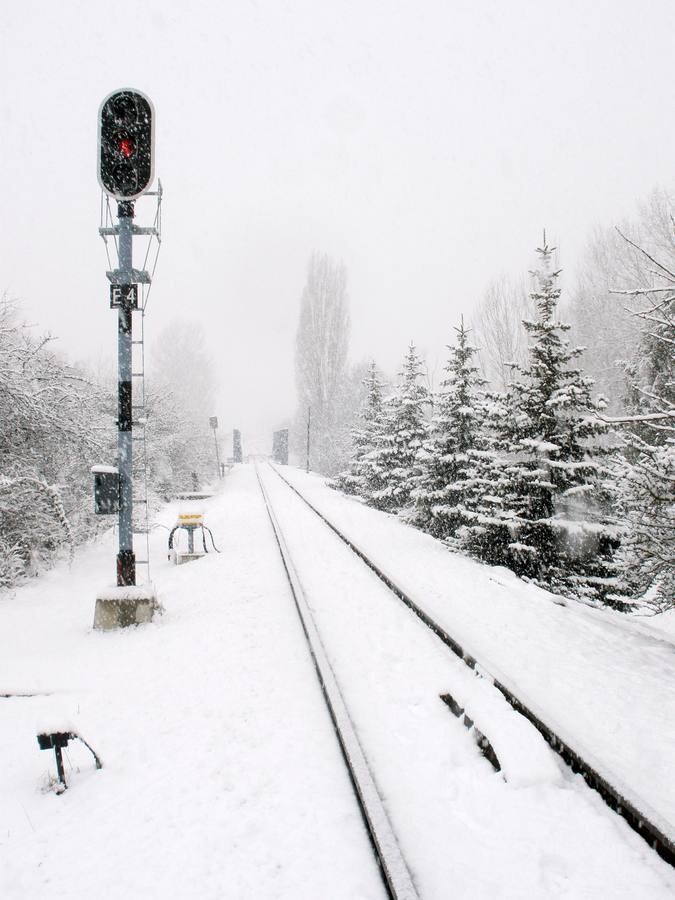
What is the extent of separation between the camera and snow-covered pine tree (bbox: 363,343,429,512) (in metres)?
19.3

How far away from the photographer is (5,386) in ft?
26.9

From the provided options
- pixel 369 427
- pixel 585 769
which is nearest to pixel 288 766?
pixel 585 769

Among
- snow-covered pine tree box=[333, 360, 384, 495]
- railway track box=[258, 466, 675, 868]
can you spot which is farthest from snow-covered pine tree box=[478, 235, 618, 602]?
snow-covered pine tree box=[333, 360, 384, 495]

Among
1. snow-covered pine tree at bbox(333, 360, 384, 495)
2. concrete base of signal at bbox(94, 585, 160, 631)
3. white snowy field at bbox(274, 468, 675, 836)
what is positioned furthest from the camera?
snow-covered pine tree at bbox(333, 360, 384, 495)

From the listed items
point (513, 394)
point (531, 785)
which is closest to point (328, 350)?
point (513, 394)

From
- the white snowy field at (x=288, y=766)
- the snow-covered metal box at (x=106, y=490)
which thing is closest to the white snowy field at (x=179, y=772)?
the white snowy field at (x=288, y=766)

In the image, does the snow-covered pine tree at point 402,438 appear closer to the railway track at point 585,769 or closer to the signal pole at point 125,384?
the signal pole at point 125,384

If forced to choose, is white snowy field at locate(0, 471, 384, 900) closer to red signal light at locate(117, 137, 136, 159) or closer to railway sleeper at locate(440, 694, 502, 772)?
railway sleeper at locate(440, 694, 502, 772)

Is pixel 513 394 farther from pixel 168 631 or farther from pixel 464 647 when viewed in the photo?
pixel 168 631

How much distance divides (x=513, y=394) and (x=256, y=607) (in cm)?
696

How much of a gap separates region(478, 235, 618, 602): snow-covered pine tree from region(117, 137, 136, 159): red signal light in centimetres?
747

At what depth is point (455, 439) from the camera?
13.8m

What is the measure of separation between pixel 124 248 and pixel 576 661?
6865 millimetres

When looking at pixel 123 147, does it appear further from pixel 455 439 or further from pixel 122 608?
pixel 455 439
